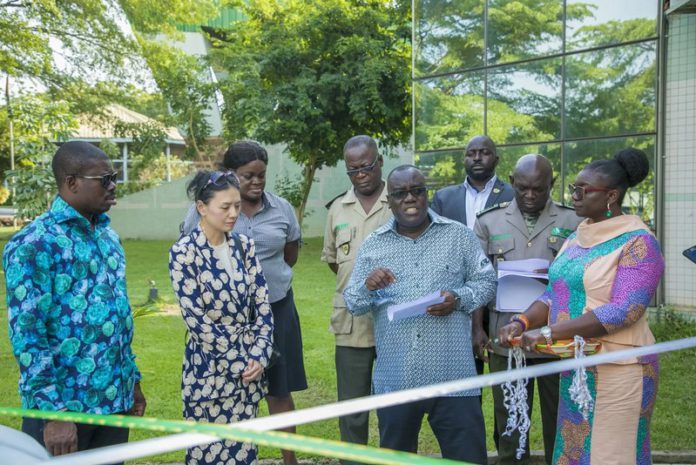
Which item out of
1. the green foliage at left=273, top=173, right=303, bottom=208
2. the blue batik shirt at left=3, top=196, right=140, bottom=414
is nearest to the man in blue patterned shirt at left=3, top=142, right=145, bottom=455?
the blue batik shirt at left=3, top=196, right=140, bottom=414

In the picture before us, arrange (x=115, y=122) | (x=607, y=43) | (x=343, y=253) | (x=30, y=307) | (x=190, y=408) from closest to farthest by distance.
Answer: (x=30, y=307) → (x=190, y=408) → (x=343, y=253) → (x=607, y=43) → (x=115, y=122)

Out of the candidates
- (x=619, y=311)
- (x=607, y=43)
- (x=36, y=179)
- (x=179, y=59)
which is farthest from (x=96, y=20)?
(x=619, y=311)

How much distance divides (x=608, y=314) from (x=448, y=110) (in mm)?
9023

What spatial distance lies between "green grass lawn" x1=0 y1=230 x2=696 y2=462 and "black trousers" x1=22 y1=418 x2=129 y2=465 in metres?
1.93

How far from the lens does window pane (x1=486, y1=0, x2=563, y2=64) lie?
10469mm

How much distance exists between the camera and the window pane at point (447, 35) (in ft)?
37.7

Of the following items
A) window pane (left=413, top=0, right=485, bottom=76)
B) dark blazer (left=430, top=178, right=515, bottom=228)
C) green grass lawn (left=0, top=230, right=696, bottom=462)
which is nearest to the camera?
dark blazer (left=430, top=178, right=515, bottom=228)

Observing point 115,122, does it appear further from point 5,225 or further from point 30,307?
point 30,307

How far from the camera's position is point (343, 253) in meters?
4.53

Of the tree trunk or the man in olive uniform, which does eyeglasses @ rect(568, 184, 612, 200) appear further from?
the tree trunk

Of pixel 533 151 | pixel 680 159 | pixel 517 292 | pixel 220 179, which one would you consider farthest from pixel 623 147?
pixel 220 179

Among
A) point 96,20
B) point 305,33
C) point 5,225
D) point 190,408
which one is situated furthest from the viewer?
point 5,225

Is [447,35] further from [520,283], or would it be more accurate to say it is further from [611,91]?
[520,283]

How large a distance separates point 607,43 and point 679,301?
3.36 meters
